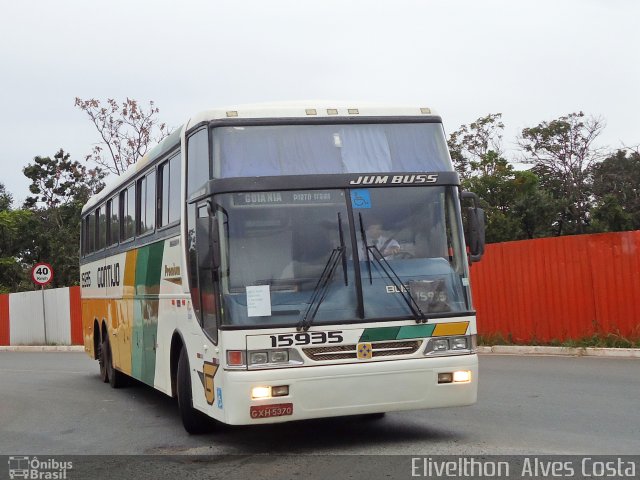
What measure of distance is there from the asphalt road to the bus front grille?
887 mm

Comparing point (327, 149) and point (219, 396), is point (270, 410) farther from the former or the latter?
point (327, 149)

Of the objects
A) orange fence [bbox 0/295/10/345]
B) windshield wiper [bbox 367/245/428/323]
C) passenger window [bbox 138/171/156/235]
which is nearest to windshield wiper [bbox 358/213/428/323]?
windshield wiper [bbox 367/245/428/323]

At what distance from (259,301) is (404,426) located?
104 inches

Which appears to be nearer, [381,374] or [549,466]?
[549,466]

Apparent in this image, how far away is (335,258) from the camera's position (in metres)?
7.99

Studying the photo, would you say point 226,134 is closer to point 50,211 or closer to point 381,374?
point 381,374

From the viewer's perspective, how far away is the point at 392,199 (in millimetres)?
8344

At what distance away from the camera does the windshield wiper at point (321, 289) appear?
306 inches

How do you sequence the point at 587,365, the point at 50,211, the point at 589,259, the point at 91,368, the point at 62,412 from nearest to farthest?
the point at 62,412 < the point at 587,365 < the point at 589,259 < the point at 91,368 < the point at 50,211

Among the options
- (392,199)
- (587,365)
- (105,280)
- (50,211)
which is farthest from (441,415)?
(50,211)

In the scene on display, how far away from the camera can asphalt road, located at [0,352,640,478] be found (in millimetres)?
8211

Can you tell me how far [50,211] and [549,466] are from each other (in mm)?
48001

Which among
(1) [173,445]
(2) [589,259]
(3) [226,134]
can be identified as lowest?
(1) [173,445]

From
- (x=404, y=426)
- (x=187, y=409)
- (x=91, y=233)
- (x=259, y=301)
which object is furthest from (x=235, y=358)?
(x=91, y=233)
